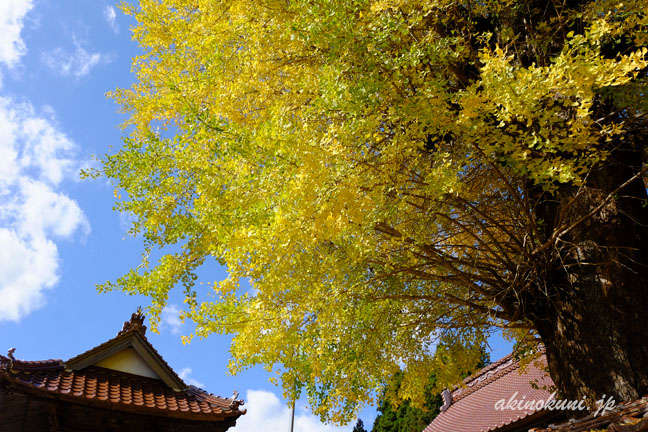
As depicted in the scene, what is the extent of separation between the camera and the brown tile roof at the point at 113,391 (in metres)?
5.80

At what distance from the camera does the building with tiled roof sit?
591cm

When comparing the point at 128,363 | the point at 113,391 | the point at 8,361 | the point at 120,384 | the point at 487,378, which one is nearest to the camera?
the point at 8,361

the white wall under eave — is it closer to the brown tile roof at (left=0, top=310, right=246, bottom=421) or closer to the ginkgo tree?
the brown tile roof at (left=0, top=310, right=246, bottom=421)

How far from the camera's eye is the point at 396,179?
176 inches

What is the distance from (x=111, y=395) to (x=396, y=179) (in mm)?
4929

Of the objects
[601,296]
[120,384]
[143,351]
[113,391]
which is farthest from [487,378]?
[113,391]

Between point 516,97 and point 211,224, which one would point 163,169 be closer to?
point 211,224

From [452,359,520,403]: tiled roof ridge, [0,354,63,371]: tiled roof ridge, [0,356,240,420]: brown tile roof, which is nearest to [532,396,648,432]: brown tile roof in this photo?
[0,356,240,420]: brown tile roof

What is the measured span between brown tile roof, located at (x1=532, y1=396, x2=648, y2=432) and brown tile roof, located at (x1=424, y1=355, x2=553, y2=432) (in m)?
3.78

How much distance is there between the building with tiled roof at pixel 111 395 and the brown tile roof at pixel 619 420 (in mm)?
4773

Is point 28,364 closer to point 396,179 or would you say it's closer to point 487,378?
point 396,179

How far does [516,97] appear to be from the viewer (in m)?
3.29

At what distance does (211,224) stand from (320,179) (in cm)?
178

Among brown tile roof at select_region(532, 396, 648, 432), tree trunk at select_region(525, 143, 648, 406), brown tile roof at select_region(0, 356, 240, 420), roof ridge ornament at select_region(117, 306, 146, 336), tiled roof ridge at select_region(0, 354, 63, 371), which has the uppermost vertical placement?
roof ridge ornament at select_region(117, 306, 146, 336)
